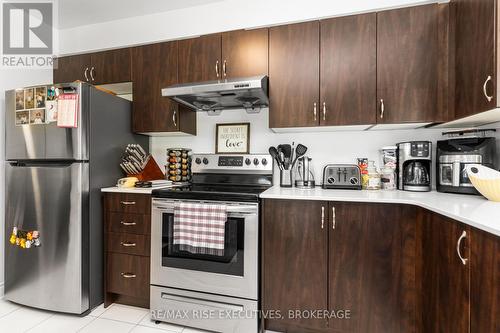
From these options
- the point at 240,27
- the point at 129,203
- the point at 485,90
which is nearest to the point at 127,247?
the point at 129,203

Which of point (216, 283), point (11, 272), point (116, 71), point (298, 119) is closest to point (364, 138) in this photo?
point (298, 119)

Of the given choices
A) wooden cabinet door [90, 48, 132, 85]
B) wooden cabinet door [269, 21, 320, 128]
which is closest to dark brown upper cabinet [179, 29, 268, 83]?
wooden cabinet door [269, 21, 320, 128]

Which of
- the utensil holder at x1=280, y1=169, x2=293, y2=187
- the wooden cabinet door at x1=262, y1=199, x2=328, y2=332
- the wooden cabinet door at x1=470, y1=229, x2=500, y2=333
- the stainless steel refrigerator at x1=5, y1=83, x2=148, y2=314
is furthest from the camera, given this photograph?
the utensil holder at x1=280, y1=169, x2=293, y2=187

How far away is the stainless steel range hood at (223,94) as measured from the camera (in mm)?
1710

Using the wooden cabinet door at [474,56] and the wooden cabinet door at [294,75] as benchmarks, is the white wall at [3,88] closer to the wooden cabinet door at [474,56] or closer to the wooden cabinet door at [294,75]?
the wooden cabinet door at [294,75]

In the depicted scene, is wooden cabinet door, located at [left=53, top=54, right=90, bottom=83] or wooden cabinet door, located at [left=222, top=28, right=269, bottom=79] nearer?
wooden cabinet door, located at [left=222, top=28, right=269, bottom=79]

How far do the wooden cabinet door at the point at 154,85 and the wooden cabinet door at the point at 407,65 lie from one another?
1653 millimetres

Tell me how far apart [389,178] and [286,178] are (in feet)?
2.57

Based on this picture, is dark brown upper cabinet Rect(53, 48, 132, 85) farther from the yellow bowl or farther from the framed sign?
the yellow bowl

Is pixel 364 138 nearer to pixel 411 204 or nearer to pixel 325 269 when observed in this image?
pixel 411 204

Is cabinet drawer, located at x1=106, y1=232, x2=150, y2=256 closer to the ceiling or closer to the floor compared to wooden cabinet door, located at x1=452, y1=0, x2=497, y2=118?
closer to the floor

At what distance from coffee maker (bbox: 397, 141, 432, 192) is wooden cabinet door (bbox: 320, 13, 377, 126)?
1.09 feet

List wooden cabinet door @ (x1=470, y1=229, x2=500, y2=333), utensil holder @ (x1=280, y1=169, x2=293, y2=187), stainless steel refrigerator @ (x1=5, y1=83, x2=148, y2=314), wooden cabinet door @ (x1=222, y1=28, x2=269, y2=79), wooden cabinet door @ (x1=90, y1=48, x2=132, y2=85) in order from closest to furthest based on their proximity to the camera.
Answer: wooden cabinet door @ (x1=470, y1=229, x2=500, y2=333)
stainless steel refrigerator @ (x1=5, y1=83, x2=148, y2=314)
wooden cabinet door @ (x1=222, y1=28, x2=269, y2=79)
utensil holder @ (x1=280, y1=169, x2=293, y2=187)
wooden cabinet door @ (x1=90, y1=48, x2=132, y2=85)

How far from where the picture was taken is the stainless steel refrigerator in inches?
70.5
